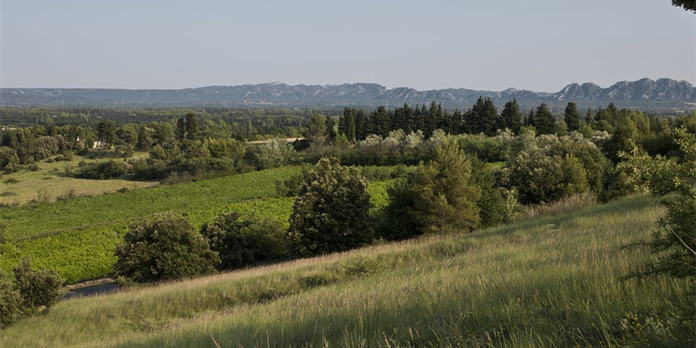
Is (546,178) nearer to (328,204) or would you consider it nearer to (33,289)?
(328,204)

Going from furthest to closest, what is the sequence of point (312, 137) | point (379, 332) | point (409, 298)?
point (312, 137), point (409, 298), point (379, 332)

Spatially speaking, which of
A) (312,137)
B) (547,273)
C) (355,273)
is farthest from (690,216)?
(312,137)

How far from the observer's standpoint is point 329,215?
28.5m

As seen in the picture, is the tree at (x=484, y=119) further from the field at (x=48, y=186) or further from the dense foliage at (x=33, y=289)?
the dense foliage at (x=33, y=289)

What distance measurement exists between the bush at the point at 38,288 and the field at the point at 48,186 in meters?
60.1

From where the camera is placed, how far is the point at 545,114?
86.6m

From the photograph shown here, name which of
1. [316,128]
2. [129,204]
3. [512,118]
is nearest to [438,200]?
[129,204]

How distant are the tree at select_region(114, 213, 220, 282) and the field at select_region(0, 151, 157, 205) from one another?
166 ft

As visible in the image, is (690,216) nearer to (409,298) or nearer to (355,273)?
(409,298)

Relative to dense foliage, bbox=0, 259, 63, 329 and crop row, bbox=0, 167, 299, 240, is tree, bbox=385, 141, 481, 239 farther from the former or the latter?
crop row, bbox=0, 167, 299, 240

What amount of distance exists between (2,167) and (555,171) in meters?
112

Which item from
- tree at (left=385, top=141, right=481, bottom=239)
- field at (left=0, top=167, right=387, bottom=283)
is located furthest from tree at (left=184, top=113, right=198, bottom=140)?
tree at (left=385, top=141, right=481, bottom=239)

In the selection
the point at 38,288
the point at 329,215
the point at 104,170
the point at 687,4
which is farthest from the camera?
the point at 104,170

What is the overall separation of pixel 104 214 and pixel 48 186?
3264cm
